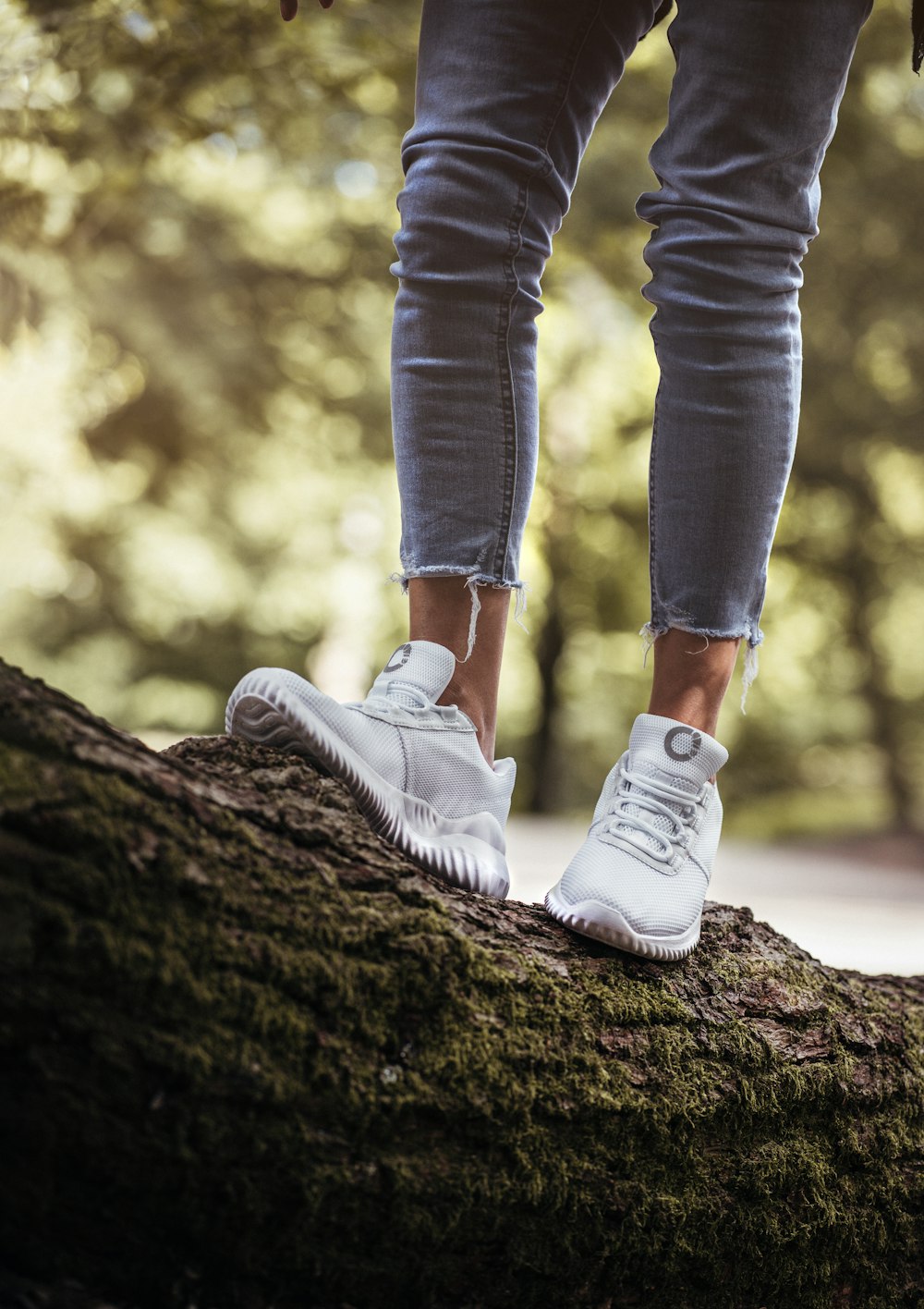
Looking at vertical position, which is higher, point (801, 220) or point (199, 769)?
point (801, 220)

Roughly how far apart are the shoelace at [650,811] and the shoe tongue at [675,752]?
13mm

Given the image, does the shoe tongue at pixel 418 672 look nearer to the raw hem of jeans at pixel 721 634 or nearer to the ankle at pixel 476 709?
the ankle at pixel 476 709

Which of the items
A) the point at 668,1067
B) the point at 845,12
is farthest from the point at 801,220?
the point at 668,1067

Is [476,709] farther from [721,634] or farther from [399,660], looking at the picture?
[721,634]

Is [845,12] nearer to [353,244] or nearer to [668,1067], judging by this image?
[668,1067]

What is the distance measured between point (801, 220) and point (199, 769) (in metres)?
0.97

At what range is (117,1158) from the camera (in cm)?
88

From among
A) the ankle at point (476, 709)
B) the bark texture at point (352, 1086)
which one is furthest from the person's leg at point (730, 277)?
the bark texture at point (352, 1086)

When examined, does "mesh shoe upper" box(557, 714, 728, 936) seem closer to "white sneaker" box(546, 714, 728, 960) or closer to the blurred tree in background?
"white sneaker" box(546, 714, 728, 960)

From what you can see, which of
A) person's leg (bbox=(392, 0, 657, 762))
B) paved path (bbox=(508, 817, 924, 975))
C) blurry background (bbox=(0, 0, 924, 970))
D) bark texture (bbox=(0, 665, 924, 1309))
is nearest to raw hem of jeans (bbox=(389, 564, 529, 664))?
person's leg (bbox=(392, 0, 657, 762))

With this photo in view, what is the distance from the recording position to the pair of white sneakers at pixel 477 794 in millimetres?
1221

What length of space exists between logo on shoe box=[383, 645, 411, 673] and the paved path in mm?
3031

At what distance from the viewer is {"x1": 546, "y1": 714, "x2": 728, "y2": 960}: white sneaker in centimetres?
127

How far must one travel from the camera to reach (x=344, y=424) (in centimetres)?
1143
